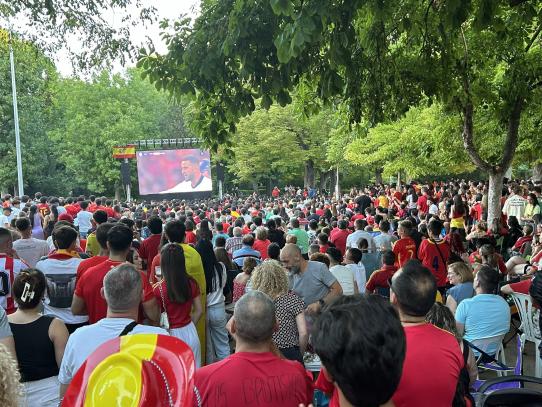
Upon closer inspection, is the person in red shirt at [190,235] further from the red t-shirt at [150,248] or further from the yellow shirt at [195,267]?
the yellow shirt at [195,267]

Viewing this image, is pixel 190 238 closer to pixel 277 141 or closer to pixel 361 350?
pixel 361 350

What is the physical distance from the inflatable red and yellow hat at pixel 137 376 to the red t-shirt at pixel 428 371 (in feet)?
3.68

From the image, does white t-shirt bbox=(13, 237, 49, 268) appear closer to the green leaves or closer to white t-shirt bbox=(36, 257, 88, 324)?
white t-shirt bbox=(36, 257, 88, 324)

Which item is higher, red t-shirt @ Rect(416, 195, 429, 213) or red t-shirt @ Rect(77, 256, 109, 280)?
red t-shirt @ Rect(416, 195, 429, 213)

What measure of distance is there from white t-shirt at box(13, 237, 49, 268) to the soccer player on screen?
36205 millimetres

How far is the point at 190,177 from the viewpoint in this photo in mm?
44312

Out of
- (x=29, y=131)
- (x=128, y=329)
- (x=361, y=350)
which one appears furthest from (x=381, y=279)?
(x=29, y=131)

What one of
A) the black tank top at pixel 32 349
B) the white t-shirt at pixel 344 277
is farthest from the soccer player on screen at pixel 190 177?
the black tank top at pixel 32 349

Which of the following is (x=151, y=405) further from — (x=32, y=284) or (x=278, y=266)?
(x=278, y=266)

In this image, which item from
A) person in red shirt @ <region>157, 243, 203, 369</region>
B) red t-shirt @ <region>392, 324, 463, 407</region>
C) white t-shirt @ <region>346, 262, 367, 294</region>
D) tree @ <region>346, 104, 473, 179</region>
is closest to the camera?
red t-shirt @ <region>392, 324, 463, 407</region>

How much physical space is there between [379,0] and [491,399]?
4334mm

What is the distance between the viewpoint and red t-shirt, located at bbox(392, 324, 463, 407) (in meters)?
2.99

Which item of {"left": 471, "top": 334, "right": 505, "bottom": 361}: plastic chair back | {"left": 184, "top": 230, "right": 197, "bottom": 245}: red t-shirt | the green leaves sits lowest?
{"left": 471, "top": 334, "right": 505, "bottom": 361}: plastic chair back

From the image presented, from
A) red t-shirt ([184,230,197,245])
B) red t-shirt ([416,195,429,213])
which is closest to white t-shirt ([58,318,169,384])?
red t-shirt ([184,230,197,245])
